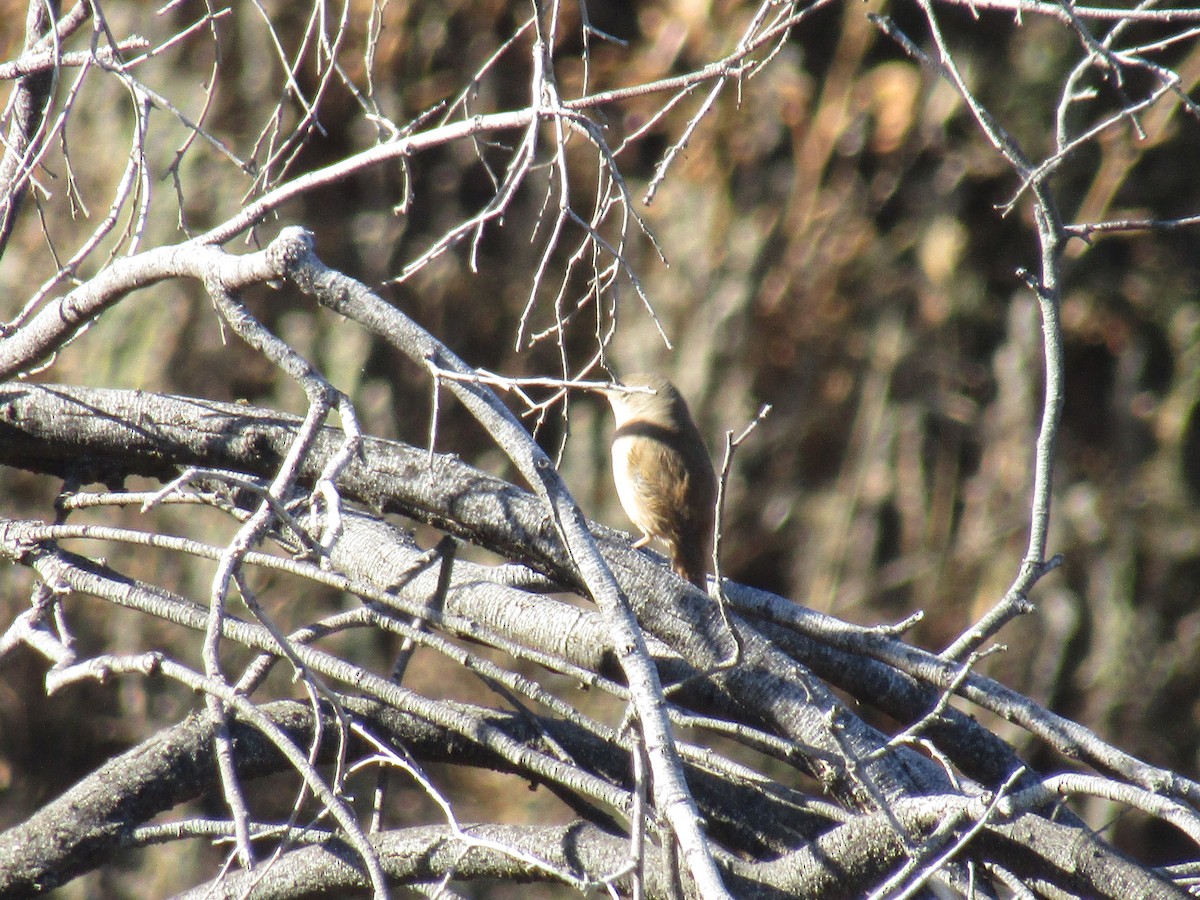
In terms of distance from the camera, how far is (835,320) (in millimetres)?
6281

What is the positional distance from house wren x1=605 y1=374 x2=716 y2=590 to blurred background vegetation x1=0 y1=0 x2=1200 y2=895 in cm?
184

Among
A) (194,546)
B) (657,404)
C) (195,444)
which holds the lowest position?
(194,546)

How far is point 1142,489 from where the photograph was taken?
6297 millimetres

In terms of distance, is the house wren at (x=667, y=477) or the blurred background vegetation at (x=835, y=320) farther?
the blurred background vegetation at (x=835, y=320)

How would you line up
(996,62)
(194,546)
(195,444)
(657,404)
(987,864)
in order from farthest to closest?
(996,62)
(657,404)
(195,444)
(194,546)
(987,864)

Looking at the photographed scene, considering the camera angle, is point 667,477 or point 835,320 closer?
point 667,477

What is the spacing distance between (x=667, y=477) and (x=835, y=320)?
2.59m

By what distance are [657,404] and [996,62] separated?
3.07 metres

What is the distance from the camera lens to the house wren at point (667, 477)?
3.91m

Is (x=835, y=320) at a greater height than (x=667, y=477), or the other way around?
(x=835, y=320)

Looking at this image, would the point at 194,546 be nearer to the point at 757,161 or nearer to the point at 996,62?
the point at 757,161

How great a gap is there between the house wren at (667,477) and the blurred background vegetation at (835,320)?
1.84 metres

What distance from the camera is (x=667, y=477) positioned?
157 inches

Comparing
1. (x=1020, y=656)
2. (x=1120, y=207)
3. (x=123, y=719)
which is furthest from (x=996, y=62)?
(x=123, y=719)
